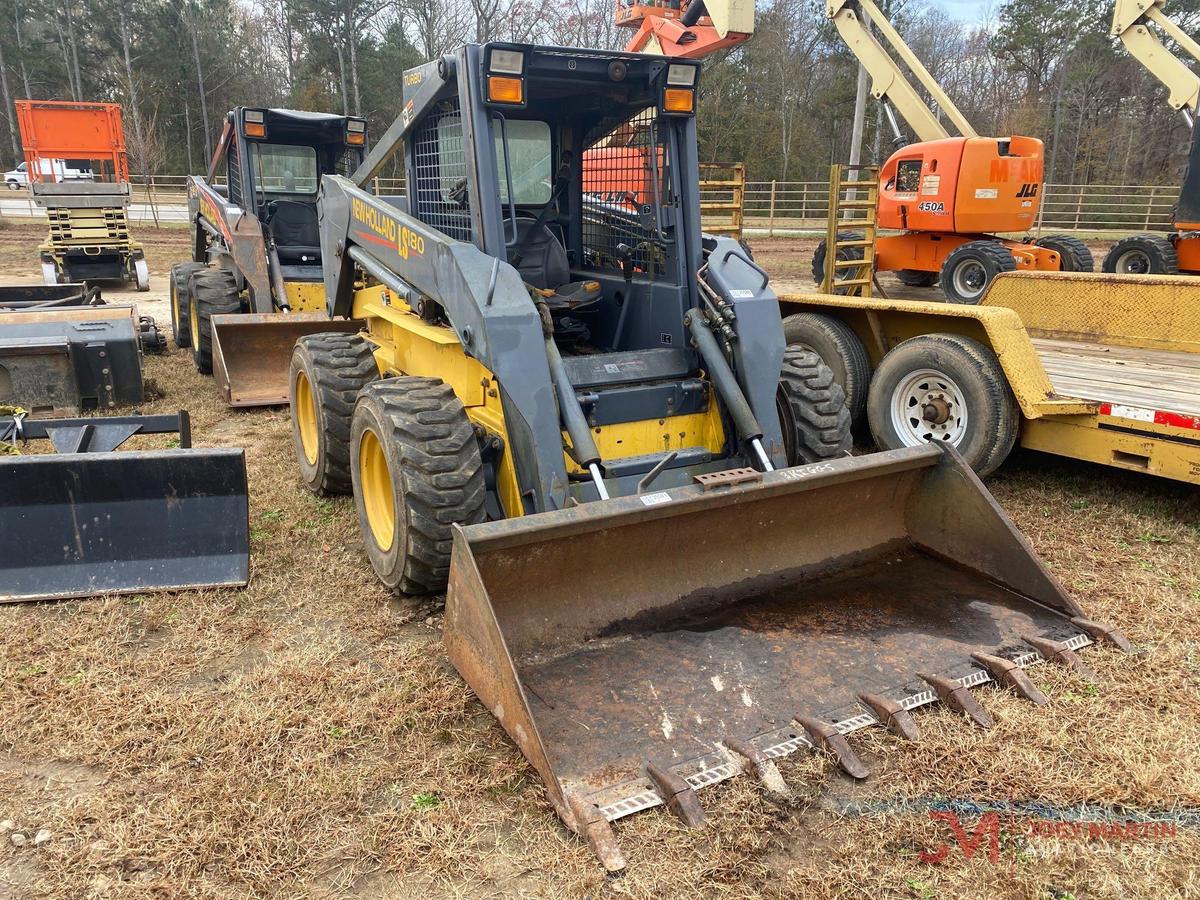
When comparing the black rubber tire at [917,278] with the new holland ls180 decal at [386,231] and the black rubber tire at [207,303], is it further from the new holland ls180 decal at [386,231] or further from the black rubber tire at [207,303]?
the new holland ls180 decal at [386,231]

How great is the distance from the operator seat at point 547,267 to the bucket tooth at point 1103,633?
2.59 m

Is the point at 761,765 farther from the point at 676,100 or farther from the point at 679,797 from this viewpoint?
the point at 676,100

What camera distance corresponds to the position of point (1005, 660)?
10.6 feet

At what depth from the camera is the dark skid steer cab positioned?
9.77 feet

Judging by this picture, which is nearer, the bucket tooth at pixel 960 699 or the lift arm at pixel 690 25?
the bucket tooth at pixel 960 699

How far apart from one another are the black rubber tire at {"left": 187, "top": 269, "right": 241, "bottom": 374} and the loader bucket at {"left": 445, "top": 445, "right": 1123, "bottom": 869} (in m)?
6.13

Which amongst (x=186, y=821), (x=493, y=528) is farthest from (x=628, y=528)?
(x=186, y=821)

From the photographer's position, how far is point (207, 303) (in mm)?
8445

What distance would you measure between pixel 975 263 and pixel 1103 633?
9.08 metres

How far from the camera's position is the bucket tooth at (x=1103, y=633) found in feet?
11.3

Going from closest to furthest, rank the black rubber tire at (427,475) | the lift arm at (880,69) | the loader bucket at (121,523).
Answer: the black rubber tire at (427,475) → the loader bucket at (121,523) → the lift arm at (880,69)

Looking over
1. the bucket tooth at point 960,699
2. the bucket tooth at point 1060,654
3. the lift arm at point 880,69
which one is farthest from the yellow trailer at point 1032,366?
the lift arm at point 880,69

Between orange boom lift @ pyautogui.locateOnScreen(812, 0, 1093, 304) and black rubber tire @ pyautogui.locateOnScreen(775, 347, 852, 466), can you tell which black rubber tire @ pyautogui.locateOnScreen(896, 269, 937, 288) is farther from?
black rubber tire @ pyautogui.locateOnScreen(775, 347, 852, 466)

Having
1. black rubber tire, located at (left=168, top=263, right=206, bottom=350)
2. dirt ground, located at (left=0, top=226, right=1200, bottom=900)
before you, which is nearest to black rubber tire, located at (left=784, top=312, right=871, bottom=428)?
dirt ground, located at (left=0, top=226, right=1200, bottom=900)
